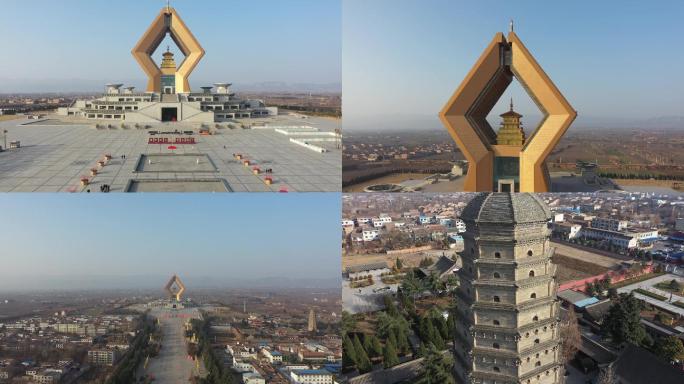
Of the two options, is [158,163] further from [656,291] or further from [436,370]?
[656,291]

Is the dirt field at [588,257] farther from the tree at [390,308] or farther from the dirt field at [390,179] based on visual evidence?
the tree at [390,308]

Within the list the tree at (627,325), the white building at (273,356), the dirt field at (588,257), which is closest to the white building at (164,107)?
the white building at (273,356)

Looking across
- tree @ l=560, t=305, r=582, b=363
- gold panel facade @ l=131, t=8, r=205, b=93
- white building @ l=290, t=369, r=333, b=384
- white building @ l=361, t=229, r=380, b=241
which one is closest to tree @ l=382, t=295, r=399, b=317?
white building @ l=290, t=369, r=333, b=384

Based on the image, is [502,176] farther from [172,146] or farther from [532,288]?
[172,146]

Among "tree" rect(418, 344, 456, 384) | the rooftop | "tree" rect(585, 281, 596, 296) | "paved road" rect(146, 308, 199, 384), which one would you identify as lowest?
"paved road" rect(146, 308, 199, 384)

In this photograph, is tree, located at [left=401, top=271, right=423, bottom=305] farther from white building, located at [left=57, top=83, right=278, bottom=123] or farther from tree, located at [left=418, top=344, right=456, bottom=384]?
white building, located at [left=57, top=83, right=278, bottom=123]

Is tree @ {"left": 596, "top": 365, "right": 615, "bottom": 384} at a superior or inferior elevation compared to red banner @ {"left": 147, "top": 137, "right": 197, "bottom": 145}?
inferior
